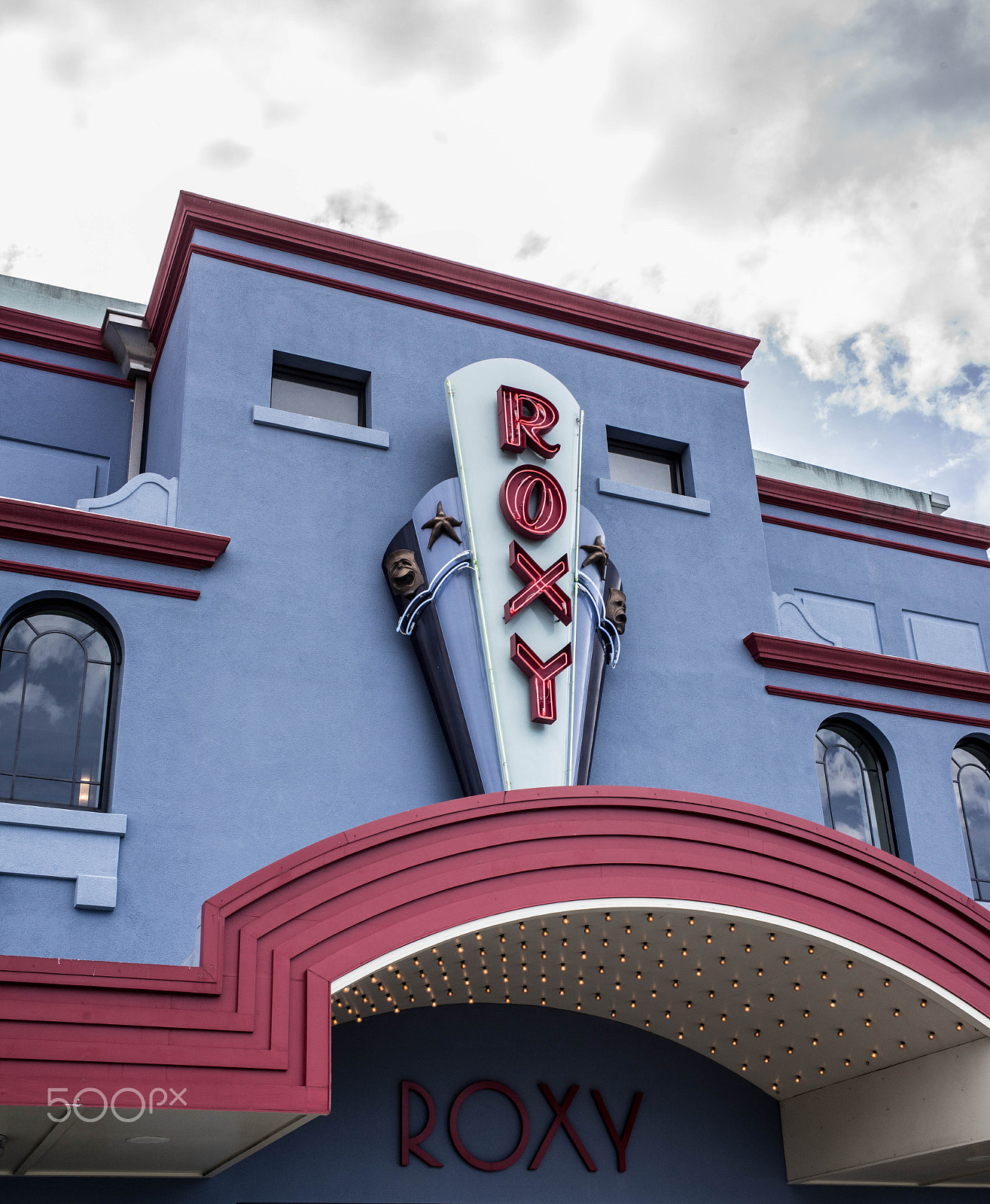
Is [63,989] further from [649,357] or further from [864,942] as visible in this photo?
[649,357]

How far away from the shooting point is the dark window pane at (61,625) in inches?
446

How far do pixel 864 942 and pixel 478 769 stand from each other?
3596 millimetres

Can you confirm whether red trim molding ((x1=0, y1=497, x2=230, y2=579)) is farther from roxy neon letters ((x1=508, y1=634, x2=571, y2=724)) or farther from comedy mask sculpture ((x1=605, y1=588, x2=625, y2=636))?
comedy mask sculpture ((x1=605, y1=588, x2=625, y2=636))

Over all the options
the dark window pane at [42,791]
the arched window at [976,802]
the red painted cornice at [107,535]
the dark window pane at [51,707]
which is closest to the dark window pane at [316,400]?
the red painted cornice at [107,535]

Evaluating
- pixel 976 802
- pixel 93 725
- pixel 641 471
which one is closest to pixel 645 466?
pixel 641 471

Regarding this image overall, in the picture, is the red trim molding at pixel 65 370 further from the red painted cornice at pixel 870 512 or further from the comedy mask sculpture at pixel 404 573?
the red painted cornice at pixel 870 512

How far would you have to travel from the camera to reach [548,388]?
542 inches

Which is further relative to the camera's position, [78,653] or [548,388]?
[548,388]

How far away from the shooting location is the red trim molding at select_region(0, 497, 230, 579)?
11.2 metres

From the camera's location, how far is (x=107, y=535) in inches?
451

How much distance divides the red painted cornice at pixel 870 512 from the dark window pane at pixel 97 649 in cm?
834

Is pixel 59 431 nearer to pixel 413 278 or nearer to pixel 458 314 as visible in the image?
pixel 413 278

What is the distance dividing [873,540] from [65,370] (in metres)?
10.4

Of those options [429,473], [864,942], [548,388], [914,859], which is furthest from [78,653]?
[914,859]
